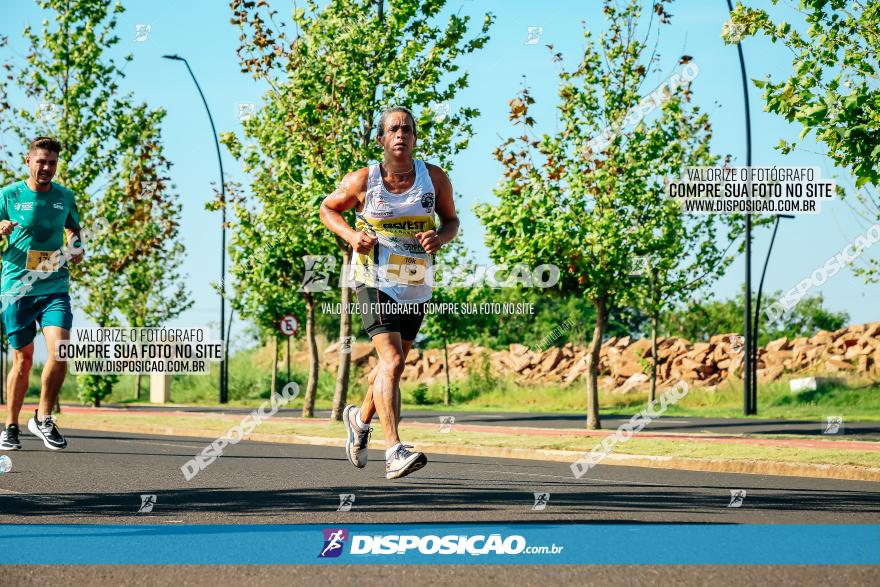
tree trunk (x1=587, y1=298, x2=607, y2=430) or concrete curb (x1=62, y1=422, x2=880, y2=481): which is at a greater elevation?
tree trunk (x1=587, y1=298, x2=607, y2=430)

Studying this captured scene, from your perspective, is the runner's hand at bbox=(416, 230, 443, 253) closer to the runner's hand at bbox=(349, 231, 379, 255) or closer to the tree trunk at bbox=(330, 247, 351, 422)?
the runner's hand at bbox=(349, 231, 379, 255)

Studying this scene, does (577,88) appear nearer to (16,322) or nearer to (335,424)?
(335,424)

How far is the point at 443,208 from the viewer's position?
7.20 m

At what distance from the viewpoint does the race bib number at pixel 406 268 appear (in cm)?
689

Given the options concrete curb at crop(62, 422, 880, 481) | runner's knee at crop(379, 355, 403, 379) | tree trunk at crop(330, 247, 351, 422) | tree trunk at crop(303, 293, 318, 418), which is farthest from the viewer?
tree trunk at crop(303, 293, 318, 418)

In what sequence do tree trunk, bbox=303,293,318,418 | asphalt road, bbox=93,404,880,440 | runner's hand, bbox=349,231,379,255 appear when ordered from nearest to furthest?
runner's hand, bbox=349,231,379,255 → asphalt road, bbox=93,404,880,440 → tree trunk, bbox=303,293,318,418

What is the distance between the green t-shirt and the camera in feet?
29.8

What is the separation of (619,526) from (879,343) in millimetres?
33351

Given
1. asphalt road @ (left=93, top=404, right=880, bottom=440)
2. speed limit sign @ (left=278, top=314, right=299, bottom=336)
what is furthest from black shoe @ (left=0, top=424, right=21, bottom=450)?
speed limit sign @ (left=278, top=314, right=299, bottom=336)

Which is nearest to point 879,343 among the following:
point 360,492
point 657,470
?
point 657,470

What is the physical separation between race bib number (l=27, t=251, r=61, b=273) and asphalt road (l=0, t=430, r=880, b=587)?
176 centimetres

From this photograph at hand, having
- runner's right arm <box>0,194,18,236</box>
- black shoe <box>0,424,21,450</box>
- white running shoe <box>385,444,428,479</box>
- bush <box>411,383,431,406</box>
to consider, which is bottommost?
bush <box>411,383,431,406</box>

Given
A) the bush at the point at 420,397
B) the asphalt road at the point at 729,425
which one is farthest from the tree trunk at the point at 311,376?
the bush at the point at 420,397

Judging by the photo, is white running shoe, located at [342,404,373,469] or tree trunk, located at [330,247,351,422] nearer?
white running shoe, located at [342,404,373,469]
